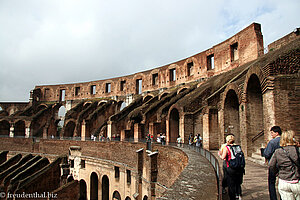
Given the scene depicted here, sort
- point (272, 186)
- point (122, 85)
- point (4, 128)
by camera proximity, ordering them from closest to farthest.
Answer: point (272, 186) < point (122, 85) < point (4, 128)

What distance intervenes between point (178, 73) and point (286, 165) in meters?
22.5

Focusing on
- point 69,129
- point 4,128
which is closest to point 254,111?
Answer: point 69,129

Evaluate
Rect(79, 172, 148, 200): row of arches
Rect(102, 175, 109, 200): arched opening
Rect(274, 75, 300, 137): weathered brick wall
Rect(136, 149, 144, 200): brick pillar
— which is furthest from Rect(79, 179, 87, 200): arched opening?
Rect(274, 75, 300, 137): weathered brick wall

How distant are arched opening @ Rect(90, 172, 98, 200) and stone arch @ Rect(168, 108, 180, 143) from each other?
8.09 metres

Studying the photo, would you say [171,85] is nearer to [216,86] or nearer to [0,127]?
[216,86]

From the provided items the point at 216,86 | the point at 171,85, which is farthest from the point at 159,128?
the point at 171,85

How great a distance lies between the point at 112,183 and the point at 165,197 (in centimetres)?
1500

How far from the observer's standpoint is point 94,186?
19.3 meters

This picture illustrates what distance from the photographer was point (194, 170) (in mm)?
4652

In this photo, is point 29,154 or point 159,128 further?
point 29,154

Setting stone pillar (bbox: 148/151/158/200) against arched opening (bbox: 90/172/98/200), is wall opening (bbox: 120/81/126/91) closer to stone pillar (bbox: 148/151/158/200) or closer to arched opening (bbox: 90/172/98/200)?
arched opening (bbox: 90/172/98/200)

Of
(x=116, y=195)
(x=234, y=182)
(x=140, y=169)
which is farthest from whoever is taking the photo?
(x=116, y=195)

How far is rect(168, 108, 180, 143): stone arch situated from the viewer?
15.9m

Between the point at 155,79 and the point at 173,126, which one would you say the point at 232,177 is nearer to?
the point at 173,126
